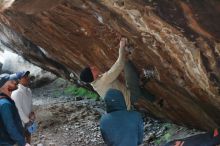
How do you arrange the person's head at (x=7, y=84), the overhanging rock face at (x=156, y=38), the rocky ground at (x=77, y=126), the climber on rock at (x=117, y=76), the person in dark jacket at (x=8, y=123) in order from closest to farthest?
1. the overhanging rock face at (x=156, y=38)
2. the person in dark jacket at (x=8, y=123)
3. the person's head at (x=7, y=84)
4. the climber on rock at (x=117, y=76)
5. the rocky ground at (x=77, y=126)

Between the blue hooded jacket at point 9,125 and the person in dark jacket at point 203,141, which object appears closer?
the blue hooded jacket at point 9,125

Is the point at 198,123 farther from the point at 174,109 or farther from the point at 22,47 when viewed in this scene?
the point at 22,47

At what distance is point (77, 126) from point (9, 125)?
4.56 metres

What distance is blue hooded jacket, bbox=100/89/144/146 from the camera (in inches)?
192

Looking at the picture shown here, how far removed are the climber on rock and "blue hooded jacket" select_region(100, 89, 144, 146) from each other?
2.29 ft

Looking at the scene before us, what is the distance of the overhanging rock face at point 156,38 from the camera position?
4.64 meters

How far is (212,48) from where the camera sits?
4828 mm

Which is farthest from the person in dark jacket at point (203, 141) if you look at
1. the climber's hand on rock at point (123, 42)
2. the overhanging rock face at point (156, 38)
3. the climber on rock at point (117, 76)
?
the climber's hand on rock at point (123, 42)

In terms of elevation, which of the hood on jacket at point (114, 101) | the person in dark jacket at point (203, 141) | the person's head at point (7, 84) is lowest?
the person in dark jacket at point (203, 141)

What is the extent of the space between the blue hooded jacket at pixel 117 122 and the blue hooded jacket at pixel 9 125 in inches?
40.7

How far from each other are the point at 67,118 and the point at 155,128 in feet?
8.06

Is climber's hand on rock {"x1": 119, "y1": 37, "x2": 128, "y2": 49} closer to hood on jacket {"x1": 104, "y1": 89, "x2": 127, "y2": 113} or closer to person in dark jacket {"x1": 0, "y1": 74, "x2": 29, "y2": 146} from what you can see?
hood on jacket {"x1": 104, "y1": 89, "x2": 127, "y2": 113}

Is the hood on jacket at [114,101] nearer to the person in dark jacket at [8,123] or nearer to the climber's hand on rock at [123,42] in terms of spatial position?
the person in dark jacket at [8,123]

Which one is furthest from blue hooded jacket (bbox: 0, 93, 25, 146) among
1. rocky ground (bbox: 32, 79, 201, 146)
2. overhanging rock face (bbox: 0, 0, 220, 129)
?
rocky ground (bbox: 32, 79, 201, 146)
